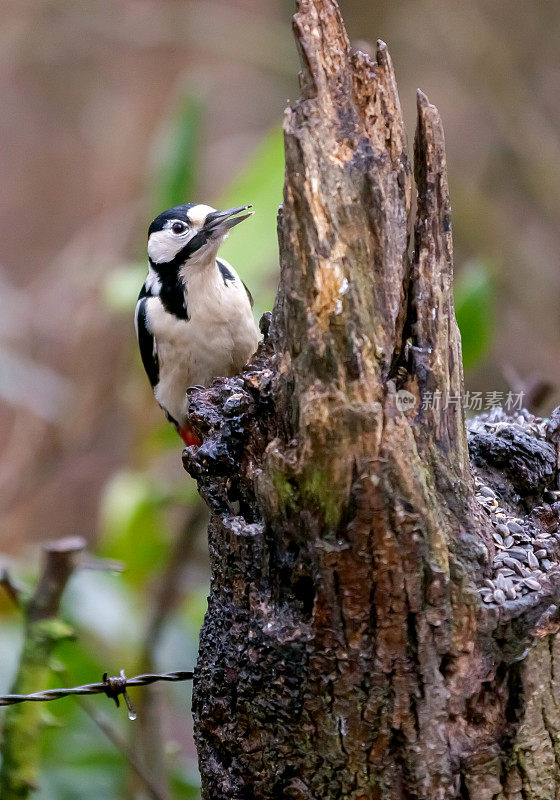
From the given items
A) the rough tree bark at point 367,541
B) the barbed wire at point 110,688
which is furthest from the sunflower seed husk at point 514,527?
the barbed wire at point 110,688

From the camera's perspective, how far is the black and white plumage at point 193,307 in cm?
295

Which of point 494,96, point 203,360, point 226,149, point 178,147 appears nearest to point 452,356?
point 203,360

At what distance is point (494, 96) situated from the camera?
5430 millimetres

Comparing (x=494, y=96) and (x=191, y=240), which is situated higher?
(x=494, y=96)

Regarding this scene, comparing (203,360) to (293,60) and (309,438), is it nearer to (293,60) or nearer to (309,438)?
(309,438)

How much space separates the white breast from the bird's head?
0.06 m

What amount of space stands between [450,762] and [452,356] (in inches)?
28.3

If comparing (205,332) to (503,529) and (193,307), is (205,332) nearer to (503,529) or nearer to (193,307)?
(193,307)

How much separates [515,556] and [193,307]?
1.57 m

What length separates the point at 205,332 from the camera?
2971mm

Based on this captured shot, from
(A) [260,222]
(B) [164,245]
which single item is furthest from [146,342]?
(A) [260,222]

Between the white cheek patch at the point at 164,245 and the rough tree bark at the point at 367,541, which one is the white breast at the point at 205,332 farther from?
the rough tree bark at the point at 367,541

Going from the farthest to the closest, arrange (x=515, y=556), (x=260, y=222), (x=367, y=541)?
(x=260, y=222) < (x=515, y=556) < (x=367, y=541)

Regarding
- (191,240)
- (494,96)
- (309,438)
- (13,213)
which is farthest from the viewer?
(13,213)
